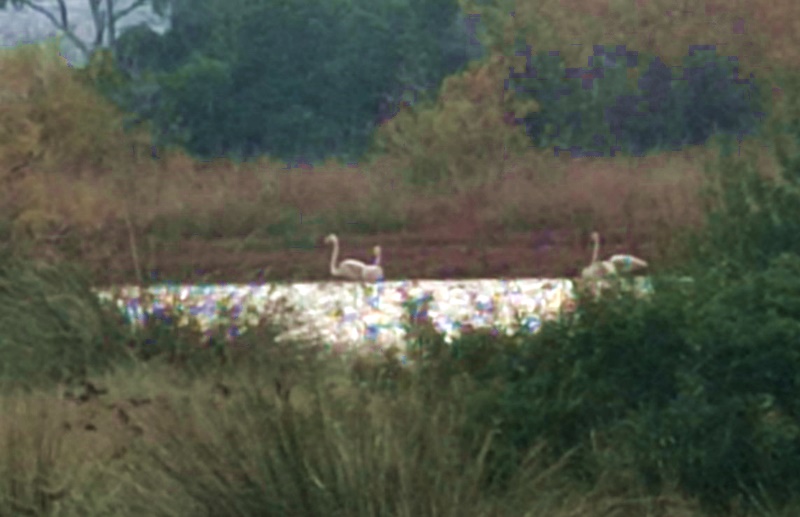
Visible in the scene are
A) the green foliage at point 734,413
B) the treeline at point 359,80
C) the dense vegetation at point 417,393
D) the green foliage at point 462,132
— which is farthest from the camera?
the treeline at point 359,80

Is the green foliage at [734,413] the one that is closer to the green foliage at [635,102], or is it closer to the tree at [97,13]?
the green foliage at [635,102]

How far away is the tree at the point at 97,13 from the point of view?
179ft

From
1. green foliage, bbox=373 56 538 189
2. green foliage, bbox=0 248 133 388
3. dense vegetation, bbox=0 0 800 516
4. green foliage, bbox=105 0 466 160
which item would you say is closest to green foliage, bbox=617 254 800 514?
dense vegetation, bbox=0 0 800 516

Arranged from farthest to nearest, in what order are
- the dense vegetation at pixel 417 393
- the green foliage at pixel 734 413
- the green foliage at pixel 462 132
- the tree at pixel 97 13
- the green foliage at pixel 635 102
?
the tree at pixel 97 13, the green foliage at pixel 635 102, the green foliage at pixel 462 132, the green foliage at pixel 734 413, the dense vegetation at pixel 417 393

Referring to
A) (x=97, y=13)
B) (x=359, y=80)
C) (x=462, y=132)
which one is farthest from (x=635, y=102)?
(x=97, y=13)

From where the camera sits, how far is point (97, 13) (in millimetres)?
55594

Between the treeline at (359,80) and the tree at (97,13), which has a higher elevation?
the tree at (97,13)

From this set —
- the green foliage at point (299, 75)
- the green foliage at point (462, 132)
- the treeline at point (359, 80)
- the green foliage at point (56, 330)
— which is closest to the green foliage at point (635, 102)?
the treeline at point (359, 80)

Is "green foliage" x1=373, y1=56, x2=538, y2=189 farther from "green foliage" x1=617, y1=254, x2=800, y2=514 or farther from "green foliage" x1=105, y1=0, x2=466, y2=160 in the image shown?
"green foliage" x1=617, y1=254, x2=800, y2=514

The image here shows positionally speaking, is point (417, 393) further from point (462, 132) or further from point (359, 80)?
point (359, 80)

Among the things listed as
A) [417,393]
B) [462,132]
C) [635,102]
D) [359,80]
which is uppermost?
[359,80]

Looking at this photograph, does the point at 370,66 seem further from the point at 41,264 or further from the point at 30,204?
the point at 41,264

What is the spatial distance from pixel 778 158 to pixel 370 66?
→ 119ft

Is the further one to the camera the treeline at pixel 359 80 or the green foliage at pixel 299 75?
the green foliage at pixel 299 75
